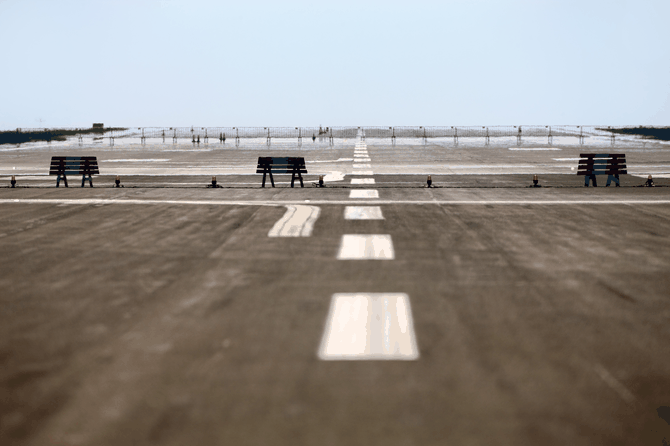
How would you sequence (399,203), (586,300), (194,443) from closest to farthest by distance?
(194,443), (586,300), (399,203)

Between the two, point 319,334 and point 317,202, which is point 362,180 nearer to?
point 317,202

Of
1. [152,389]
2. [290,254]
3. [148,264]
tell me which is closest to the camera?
[152,389]

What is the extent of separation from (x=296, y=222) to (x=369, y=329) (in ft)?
23.8

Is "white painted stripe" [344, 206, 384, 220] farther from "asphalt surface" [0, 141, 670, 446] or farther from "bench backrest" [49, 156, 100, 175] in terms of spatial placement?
Result: "bench backrest" [49, 156, 100, 175]

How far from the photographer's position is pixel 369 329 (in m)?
6.34

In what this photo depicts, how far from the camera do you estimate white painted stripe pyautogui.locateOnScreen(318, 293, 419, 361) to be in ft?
18.6

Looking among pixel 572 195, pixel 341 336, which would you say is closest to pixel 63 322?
pixel 341 336

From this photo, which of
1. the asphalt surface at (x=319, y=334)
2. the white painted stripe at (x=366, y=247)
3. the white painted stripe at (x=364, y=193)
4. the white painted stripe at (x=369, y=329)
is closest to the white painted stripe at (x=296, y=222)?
the asphalt surface at (x=319, y=334)

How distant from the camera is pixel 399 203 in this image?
16594 mm

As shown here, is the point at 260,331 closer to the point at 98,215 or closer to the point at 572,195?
the point at 98,215

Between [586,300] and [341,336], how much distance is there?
3.28m

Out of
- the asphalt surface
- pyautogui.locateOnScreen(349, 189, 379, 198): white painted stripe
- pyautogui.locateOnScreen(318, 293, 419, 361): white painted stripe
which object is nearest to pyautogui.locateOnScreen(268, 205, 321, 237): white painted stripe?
the asphalt surface

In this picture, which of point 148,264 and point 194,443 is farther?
point 148,264

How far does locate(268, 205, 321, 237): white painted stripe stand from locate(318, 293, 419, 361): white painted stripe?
457cm
